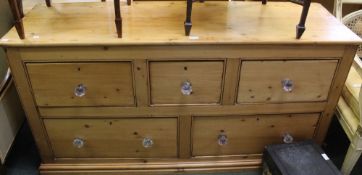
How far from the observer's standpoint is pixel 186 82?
123 cm

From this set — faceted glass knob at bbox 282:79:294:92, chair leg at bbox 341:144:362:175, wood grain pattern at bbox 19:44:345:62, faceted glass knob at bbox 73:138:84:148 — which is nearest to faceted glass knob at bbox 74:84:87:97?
wood grain pattern at bbox 19:44:345:62

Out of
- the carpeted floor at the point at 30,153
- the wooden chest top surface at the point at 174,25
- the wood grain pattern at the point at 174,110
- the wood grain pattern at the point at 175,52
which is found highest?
the wooden chest top surface at the point at 174,25

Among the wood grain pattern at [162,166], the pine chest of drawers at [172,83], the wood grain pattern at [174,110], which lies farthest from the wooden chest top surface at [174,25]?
the wood grain pattern at [162,166]

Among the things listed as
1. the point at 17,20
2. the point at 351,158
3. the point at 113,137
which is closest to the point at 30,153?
the point at 113,137

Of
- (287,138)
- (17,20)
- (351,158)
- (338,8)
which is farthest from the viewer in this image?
(338,8)

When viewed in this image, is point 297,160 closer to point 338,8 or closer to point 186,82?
point 186,82

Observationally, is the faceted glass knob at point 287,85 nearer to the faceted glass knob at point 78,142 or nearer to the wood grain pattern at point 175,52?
the wood grain pattern at point 175,52

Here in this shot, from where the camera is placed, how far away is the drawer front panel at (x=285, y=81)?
1210mm

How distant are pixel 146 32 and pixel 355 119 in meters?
0.92

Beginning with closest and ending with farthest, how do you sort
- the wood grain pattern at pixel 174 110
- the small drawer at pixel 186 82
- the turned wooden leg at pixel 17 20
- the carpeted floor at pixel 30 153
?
the turned wooden leg at pixel 17 20
the small drawer at pixel 186 82
the wood grain pattern at pixel 174 110
the carpeted floor at pixel 30 153

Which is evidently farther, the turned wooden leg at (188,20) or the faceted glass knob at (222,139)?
the faceted glass knob at (222,139)

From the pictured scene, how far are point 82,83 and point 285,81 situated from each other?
31.0 inches

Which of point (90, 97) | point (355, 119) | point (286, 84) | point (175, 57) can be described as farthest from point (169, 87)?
point (355, 119)

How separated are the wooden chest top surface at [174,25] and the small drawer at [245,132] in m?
0.37
